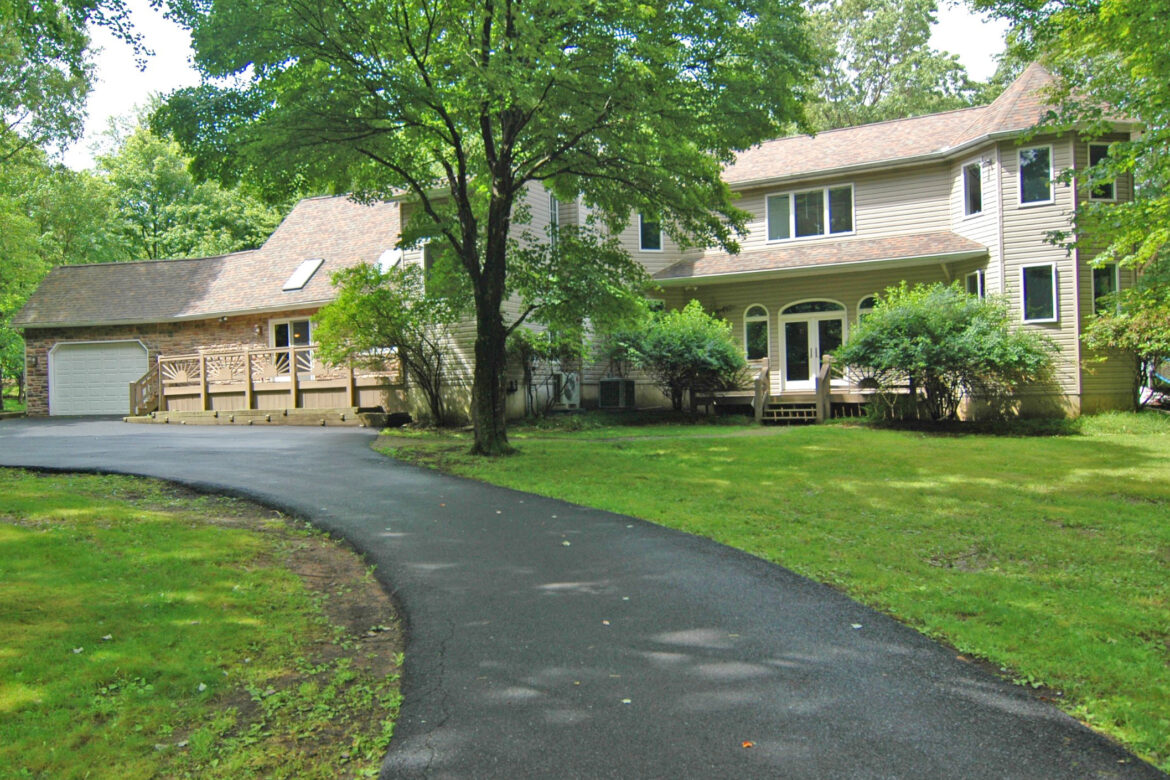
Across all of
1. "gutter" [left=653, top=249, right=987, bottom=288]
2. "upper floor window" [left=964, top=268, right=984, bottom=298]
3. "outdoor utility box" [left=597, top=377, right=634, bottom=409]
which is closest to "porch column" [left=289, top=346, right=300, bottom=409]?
"outdoor utility box" [left=597, top=377, right=634, bottom=409]

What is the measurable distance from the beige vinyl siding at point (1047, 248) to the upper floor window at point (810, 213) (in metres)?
4.05

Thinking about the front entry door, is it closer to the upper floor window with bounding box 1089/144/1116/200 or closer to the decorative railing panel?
the upper floor window with bounding box 1089/144/1116/200

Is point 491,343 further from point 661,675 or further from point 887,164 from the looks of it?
point 887,164

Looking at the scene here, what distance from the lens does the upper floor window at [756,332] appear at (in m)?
21.5

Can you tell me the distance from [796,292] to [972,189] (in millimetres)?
4887

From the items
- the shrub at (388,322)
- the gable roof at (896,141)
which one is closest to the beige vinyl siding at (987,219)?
the gable roof at (896,141)

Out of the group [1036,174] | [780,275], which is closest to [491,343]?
[780,275]

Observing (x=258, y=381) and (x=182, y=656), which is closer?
(x=182, y=656)

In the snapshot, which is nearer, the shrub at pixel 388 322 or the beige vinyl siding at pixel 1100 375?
the shrub at pixel 388 322

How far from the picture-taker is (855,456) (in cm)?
1280

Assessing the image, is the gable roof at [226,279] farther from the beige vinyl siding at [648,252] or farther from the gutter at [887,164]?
the gutter at [887,164]

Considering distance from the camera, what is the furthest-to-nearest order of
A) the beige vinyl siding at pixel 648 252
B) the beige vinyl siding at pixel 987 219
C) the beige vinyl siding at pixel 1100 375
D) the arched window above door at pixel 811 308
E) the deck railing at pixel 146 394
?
1. the deck railing at pixel 146 394
2. the beige vinyl siding at pixel 648 252
3. the arched window above door at pixel 811 308
4. the beige vinyl siding at pixel 987 219
5. the beige vinyl siding at pixel 1100 375

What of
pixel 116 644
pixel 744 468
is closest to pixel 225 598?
pixel 116 644

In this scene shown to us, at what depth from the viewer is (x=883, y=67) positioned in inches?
1441
